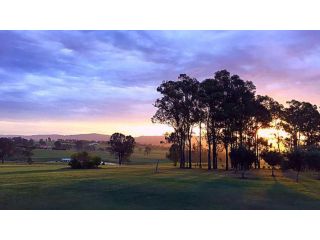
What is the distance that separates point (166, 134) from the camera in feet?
315

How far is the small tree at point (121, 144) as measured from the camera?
11450cm

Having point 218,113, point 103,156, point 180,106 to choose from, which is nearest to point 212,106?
point 218,113

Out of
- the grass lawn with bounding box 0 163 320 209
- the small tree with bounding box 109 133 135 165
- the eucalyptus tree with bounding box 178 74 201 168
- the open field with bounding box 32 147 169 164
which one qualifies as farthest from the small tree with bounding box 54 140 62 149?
the grass lawn with bounding box 0 163 320 209

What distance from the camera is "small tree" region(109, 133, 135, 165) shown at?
114500 millimetres

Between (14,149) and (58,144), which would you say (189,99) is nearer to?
(14,149)

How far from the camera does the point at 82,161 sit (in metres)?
76.4

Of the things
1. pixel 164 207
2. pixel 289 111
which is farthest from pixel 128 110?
pixel 289 111

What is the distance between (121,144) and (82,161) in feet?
126

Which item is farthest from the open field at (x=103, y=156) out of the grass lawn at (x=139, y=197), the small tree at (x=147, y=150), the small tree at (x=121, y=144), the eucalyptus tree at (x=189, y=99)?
the grass lawn at (x=139, y=197)

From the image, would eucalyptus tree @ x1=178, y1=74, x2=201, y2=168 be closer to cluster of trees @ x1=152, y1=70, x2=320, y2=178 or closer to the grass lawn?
cluster of trees @ x1=152, y1=70, x2=320, y2=178

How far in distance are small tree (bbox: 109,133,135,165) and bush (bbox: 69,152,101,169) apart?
36.8 metres
